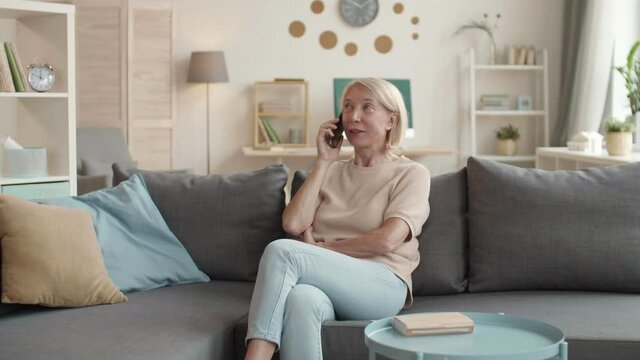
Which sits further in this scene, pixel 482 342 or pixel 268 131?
pixel 268 131

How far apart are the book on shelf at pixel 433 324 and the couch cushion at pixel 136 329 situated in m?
0.61

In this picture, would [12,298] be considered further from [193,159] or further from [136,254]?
[193,159]

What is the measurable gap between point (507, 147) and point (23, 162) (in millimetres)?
4487

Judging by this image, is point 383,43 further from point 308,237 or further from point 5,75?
point 308,237

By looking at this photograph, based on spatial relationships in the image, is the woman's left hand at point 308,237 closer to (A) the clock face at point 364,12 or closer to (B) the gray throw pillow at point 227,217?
(B) the gray throw pillow at point 227,217

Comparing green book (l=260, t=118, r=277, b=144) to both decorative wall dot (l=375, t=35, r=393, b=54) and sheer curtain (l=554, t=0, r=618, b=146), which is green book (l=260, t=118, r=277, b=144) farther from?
sheer curtain (l=554, t=0, r=618, b=146)

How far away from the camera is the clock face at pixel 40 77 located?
4258 millimetres

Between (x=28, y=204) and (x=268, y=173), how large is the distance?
2.90 feet

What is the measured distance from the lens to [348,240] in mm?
2924

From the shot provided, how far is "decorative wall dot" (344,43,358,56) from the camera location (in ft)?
25.3

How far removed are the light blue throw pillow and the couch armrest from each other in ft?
7.03

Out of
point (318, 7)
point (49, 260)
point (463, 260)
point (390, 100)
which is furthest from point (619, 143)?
point (49, 260)

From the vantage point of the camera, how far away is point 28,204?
283 centimetres

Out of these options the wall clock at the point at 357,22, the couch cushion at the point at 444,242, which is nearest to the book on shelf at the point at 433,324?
the couch cushion at the point at 444,242
